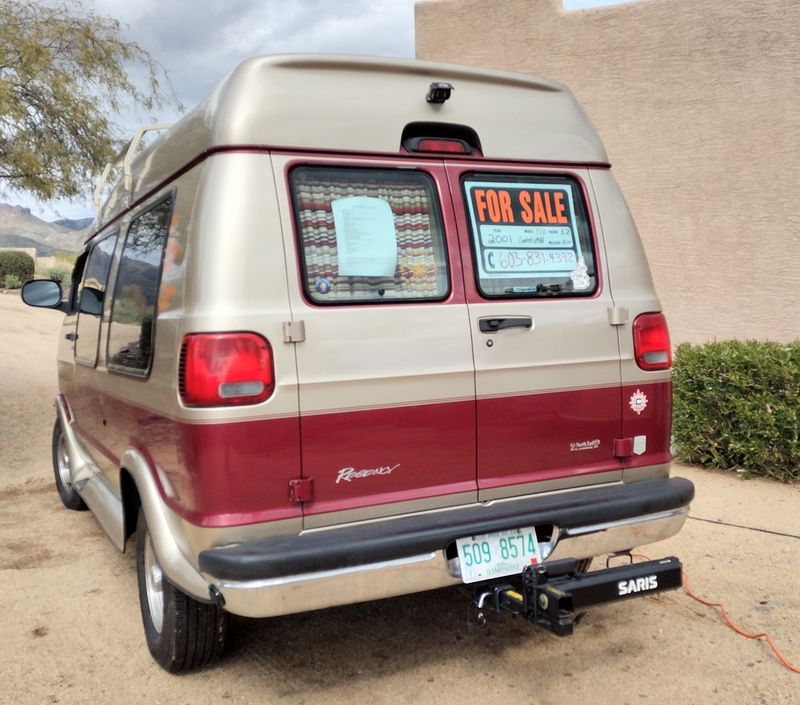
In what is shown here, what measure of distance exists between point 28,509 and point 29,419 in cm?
373

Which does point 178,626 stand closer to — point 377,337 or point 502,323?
point 377,337

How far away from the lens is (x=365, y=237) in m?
3.08

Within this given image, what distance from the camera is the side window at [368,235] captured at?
2992 mm

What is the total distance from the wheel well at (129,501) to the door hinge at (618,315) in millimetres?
2214

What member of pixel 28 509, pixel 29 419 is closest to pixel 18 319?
pixel 29 419

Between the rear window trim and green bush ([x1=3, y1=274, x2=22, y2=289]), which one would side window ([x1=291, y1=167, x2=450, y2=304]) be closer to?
the rear window trim

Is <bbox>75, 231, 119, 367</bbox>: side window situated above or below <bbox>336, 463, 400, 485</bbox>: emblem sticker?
above

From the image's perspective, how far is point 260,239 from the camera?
2.88 meters

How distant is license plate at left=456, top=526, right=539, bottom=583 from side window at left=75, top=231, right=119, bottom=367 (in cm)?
252

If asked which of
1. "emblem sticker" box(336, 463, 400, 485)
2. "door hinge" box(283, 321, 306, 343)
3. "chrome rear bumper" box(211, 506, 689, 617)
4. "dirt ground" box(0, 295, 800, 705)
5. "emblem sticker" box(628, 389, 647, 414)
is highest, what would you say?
"door hinge" box(283, 321, 306, 343)

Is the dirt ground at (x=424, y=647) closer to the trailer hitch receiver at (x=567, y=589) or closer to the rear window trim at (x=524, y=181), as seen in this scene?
the trailer hitch receiver at (x=567, y=589)

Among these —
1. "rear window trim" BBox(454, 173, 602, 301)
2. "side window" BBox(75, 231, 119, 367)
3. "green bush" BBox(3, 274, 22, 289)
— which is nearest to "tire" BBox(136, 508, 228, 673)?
"side window" BBox(75, 231, 119, 367)

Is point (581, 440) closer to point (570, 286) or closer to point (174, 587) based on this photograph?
point (570, 286)

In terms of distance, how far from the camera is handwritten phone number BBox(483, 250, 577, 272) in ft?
10.7
